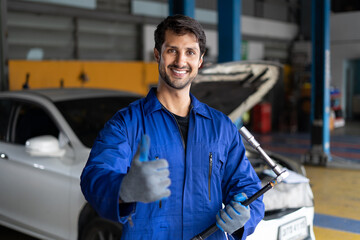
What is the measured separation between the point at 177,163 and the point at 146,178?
1.10 ft

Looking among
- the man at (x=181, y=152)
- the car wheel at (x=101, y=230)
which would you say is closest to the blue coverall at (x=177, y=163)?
the man at (x=181, y=152)

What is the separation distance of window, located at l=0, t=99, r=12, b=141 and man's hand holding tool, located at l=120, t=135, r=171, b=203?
2.89 meters

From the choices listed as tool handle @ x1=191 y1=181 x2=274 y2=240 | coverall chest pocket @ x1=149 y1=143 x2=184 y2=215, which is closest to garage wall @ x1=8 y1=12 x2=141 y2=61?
coverall chest pocket @ x1=149 y1=143 x2=184 y2=215

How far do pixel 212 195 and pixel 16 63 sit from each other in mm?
6075

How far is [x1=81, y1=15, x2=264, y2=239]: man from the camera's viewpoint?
4.87 feet

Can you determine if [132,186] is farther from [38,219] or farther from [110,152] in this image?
[38,219]

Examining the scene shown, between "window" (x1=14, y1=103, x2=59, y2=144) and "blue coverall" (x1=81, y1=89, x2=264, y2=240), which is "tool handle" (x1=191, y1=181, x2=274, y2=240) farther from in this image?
"window" (x1=14, y1=103, x2=59, y2=144)

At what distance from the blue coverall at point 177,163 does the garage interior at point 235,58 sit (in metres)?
1.57

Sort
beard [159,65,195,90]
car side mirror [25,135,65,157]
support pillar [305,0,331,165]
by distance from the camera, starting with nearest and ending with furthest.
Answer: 1. beard [159,65,195,90]
2. car side mirror [25,135,65,157]
3. support pillar [305,0,331,165]

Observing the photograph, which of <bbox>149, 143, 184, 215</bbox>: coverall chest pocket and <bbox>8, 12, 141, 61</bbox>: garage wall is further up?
<bbox>8, 12, 141, 61</bbox>: garage wall

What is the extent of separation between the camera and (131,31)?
31.6ft

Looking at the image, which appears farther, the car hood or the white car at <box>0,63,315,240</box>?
the car hood

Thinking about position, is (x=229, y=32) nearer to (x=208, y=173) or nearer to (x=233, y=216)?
(x=208, y=173)

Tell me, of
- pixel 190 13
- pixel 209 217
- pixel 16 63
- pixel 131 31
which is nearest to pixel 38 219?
pixel 209 217
